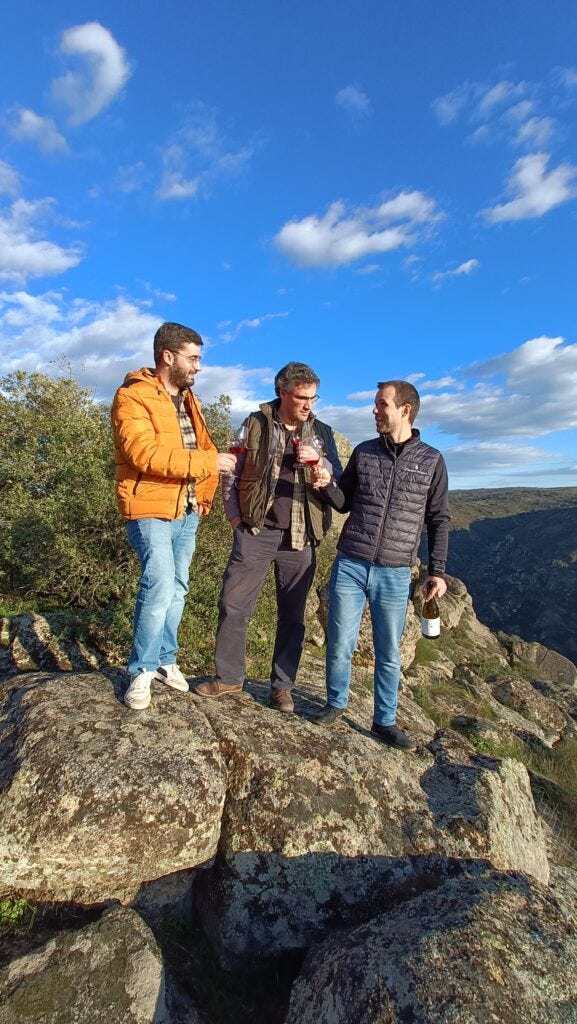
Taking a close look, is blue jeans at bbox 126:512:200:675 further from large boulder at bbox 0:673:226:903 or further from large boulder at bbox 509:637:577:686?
large boulder at bbox 509:637:577:686

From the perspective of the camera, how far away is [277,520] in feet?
15.8

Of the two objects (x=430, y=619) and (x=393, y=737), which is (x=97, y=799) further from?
(x=430, y=619)

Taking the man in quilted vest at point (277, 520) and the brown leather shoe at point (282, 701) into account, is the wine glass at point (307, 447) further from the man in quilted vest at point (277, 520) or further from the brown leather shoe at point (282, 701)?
the brown leather shoe at point (282, 701)

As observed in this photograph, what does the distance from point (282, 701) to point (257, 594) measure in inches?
41.5

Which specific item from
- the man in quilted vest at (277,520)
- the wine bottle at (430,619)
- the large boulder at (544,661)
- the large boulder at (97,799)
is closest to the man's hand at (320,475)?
the man in quilted vest at (277,520)

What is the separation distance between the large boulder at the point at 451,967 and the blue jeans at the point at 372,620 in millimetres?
1920

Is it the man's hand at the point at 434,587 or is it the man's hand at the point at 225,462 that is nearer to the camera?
the man's hand at the point at 225,462

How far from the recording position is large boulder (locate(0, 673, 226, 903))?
3.13 meters

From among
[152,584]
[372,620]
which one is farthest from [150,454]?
[372,620]

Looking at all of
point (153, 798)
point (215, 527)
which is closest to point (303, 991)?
point (153, 798)

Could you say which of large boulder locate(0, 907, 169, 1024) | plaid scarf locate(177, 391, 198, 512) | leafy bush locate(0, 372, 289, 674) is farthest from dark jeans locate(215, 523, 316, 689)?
leafy bush locate(0, 372, 289, 674)

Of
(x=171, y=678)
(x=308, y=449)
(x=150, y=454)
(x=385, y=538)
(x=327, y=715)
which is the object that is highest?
(x=308, y=449)

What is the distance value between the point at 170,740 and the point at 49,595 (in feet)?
27.6

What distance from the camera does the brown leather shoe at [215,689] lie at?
4770mm
